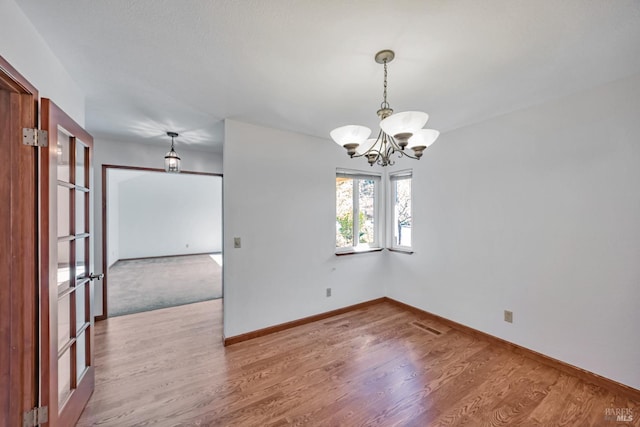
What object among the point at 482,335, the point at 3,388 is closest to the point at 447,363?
the point at 482,335

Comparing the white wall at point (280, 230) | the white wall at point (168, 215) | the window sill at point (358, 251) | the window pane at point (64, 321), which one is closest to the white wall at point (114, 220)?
the white wall at point (168, 215)

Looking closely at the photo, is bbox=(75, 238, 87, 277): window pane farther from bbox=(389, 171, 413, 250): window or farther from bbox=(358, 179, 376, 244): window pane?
bbox=(389, 171, 413, 250): window

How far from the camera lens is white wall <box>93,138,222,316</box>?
133 inches

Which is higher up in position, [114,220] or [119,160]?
[119,160]

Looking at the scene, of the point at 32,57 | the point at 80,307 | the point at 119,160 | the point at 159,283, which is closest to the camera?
the point at 32,57

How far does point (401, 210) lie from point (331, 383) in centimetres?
248

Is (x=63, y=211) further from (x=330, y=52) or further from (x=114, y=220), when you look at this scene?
(x=114, y=220)

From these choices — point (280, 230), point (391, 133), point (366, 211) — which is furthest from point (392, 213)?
point (391, 133)

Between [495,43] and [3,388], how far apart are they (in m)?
3.18

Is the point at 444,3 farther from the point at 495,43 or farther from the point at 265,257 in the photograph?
the point at 265,257

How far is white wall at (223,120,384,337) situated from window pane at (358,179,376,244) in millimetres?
404

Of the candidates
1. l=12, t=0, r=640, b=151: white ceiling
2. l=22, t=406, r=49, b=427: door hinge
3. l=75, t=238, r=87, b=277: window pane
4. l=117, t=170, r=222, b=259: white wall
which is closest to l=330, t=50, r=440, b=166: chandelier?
l=12, t=0, r=640, b=151: white ceiling

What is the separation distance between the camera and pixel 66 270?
1.64 m

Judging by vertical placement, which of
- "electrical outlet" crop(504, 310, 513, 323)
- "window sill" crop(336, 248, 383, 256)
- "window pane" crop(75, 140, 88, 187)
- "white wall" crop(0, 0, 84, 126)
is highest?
"white wall" crop(0, 0, 84, 126)
